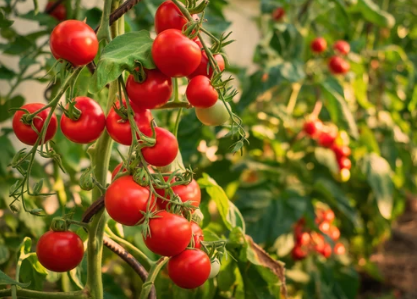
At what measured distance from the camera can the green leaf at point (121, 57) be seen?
0.47 m

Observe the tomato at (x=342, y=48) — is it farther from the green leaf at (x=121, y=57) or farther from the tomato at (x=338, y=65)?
the green leaf at (x=121, y=57)

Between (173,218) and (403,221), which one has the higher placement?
(173,218)

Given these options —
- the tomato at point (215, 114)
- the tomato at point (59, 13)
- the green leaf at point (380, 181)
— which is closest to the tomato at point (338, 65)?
the green leaf at point (380, 181)

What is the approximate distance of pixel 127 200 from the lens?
0.47 metres

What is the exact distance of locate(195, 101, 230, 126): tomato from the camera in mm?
539

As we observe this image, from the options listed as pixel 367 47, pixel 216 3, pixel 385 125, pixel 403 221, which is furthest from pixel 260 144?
pixel 403 221

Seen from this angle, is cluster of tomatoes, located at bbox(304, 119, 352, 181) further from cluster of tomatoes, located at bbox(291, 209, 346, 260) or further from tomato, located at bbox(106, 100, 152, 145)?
tomato, located at bbox(106, 100, 152, 145)

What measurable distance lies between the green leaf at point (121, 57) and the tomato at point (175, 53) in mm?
16

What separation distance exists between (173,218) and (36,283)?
32 cm

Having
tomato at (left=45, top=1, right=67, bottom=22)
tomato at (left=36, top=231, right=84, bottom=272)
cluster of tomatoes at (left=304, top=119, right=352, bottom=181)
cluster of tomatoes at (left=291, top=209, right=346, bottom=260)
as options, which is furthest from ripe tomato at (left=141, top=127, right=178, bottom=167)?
cluster of tomatoes at (left=291, top=209, right=346, bottom=260)

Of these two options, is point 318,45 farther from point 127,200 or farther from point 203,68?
point 127,200

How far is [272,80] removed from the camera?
1.36 metres

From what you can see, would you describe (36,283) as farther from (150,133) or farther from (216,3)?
(216,3)

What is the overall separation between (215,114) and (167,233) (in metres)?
0.14
